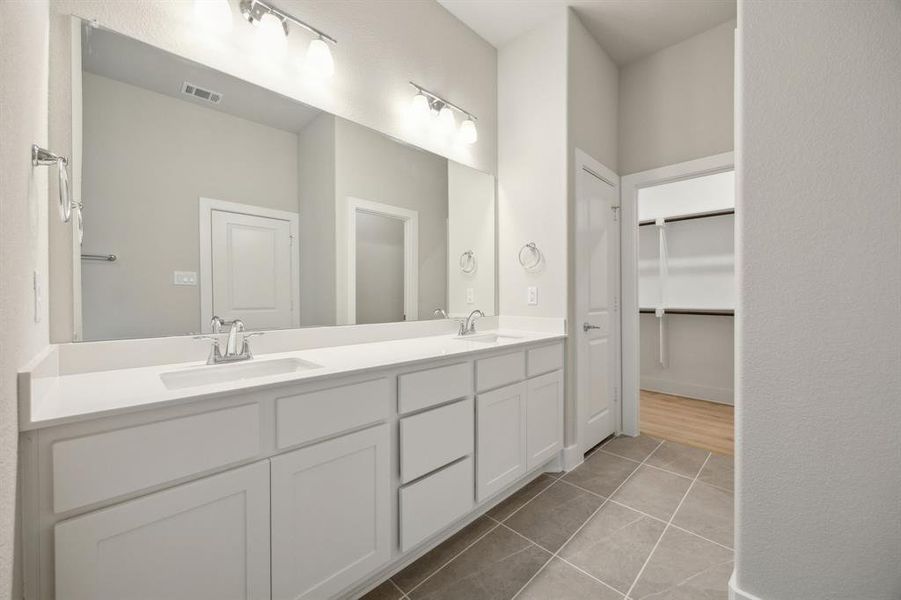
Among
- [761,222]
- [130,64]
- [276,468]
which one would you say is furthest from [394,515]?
[130,64]

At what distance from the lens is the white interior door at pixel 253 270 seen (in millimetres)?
1482

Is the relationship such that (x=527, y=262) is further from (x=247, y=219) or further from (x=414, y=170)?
(x=247, y=219)

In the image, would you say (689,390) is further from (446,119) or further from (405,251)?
(446,119)

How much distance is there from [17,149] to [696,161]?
3.30 m

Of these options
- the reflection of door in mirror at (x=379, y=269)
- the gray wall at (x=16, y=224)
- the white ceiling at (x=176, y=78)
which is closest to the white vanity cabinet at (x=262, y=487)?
the gray wall at (x=16, y=224)

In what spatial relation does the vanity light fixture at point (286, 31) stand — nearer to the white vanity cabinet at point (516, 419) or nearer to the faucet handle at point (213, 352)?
the faucet handle at point (213, 352)

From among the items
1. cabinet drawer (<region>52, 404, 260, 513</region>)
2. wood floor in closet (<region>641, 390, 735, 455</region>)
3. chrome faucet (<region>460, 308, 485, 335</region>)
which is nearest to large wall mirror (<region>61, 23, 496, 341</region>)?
chrome faucet (<region>460, 308, 485, 335</region>)

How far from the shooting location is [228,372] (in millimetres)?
1346

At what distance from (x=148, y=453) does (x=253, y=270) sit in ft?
2.80

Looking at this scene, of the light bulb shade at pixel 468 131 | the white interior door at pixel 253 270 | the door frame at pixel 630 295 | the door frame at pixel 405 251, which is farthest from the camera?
the door frame at pixel 630 295

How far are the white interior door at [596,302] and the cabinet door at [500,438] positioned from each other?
67 cm

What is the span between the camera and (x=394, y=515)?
140 centimetres

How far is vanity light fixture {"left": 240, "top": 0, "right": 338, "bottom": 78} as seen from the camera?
4.93 feet

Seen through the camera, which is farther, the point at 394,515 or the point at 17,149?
the point at 394,515
